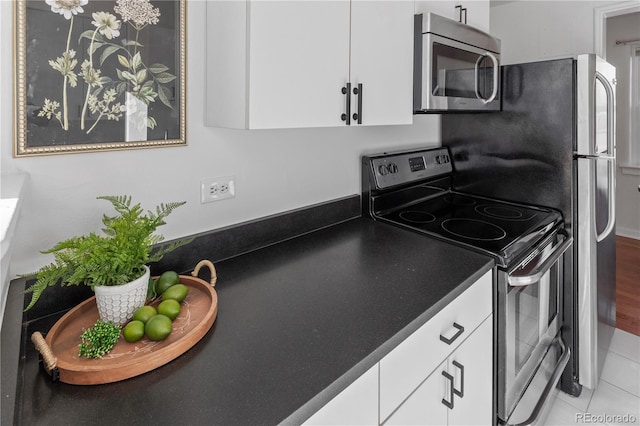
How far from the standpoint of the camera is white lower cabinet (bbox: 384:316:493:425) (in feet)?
3.30

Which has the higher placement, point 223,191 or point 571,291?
point 223,191

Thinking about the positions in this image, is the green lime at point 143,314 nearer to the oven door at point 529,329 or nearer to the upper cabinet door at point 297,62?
the upper cabinet door at point 297,62

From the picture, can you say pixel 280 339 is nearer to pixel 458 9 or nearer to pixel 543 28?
pixel 458 9

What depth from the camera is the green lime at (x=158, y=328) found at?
82 centimetres

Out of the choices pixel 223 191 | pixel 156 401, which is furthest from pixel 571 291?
pixel 156 401

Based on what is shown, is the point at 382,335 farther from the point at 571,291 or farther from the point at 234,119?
the point at 571,291

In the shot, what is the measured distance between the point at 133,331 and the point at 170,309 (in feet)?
0.30

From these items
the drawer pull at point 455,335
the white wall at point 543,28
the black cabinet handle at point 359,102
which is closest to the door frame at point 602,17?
the white wall at point 543,28

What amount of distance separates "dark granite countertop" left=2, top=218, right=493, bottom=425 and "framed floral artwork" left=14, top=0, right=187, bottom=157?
0.46 meters

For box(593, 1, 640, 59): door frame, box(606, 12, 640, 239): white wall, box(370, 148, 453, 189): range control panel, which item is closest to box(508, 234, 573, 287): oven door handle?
box(370, 148, 453, 189): range control panel

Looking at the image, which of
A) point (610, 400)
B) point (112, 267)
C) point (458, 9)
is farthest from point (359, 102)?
point (610, 400)

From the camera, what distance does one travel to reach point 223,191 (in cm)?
131

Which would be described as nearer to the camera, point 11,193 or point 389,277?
point 11,193

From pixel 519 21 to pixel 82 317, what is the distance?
397 cm
